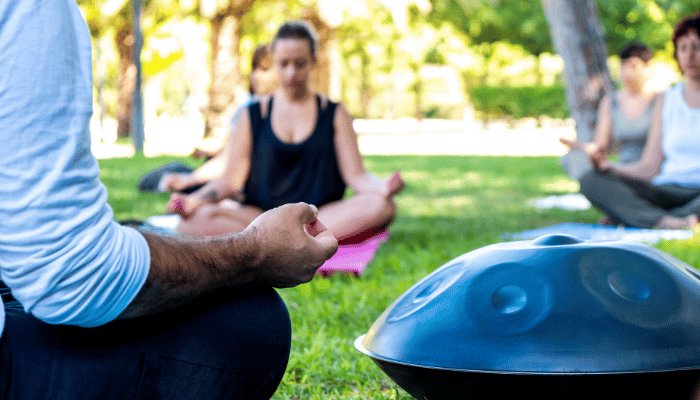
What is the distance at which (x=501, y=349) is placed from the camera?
2.11m

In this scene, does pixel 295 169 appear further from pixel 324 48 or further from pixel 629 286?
pixel 324 48

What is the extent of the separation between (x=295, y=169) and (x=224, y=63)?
1618 centimetres

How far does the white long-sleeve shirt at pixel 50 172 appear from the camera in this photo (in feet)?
4.75

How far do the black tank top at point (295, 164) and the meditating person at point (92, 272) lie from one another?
4068 mm

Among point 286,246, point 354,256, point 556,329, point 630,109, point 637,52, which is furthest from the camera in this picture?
point 630,109

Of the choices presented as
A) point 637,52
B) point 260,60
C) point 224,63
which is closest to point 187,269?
point 260,60

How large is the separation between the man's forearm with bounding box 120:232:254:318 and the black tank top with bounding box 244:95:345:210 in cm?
422

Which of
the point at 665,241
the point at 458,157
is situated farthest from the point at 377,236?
the point at 458,157

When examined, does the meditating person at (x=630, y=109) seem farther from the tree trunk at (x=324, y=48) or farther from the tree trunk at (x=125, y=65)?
the tree trunk at (x=125, y=65)

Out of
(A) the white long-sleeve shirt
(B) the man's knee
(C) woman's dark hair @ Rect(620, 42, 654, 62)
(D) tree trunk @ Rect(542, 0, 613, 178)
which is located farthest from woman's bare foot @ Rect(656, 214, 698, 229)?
(A) the white long-sleeve shirt

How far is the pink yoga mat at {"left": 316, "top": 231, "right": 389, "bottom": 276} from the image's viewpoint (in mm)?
4992

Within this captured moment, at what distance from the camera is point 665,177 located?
687 cm

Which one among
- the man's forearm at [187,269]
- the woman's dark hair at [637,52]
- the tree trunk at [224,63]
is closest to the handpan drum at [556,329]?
the man's forearm at [187,269]

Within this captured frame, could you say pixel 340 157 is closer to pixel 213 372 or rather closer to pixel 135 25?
pixel 213 372
